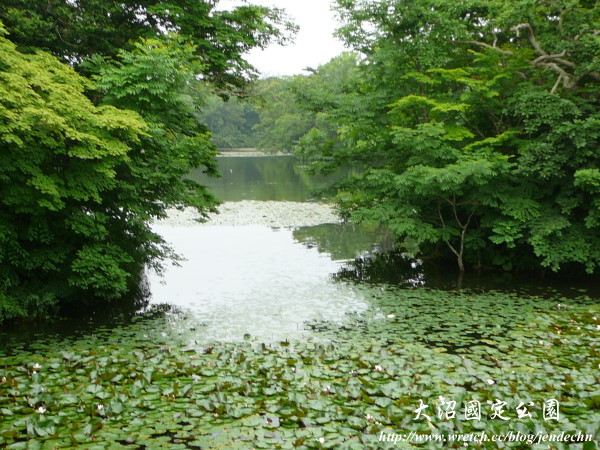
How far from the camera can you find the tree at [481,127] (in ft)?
37.7

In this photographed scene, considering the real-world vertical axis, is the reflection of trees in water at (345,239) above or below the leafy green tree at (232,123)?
below

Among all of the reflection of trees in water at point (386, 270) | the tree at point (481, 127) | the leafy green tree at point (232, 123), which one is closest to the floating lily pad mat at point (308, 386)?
the tree at point (481, 127)

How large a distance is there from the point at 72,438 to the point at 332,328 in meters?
5.11

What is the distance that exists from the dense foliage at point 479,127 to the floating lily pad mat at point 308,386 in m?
3.50

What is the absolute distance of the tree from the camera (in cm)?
1148

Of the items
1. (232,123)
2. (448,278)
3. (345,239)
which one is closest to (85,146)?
(448,278)

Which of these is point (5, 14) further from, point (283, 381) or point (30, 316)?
point (283, 381)

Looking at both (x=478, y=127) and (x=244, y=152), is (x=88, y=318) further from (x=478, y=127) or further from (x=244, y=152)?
(x=244, y=152)

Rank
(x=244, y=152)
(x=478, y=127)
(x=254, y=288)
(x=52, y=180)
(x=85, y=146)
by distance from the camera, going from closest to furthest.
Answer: (x=52, y=180), (x=85, y=146), (x=254, y=288), (x=478, y=127), (x=244, y=152)

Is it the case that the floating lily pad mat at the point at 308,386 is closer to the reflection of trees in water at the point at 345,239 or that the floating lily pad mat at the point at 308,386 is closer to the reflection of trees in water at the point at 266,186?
the reflection of trees in water at the point at 345,239

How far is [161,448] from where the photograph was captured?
5.07 meters

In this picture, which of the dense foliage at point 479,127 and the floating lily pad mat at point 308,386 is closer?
the floating lily pad mat at point 308,386

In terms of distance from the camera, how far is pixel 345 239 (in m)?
20.2

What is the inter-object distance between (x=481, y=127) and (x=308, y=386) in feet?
33.8
